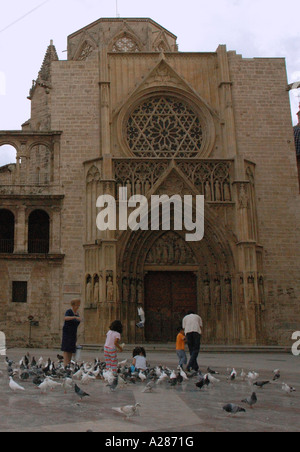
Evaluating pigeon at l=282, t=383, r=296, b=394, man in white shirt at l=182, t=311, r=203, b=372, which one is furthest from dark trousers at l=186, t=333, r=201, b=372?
pigeon at l=282, t=383, r=296, b=394

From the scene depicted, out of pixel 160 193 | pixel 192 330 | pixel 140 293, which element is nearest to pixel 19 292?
pixel 140 293

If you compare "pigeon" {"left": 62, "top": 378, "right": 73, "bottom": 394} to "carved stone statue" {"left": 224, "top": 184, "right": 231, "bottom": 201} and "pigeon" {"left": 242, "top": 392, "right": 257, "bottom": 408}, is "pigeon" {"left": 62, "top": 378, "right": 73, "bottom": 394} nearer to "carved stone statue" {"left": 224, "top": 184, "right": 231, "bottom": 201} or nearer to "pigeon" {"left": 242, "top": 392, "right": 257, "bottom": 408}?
"pigeon" {"left": 242, "top": 392, "right": 257, "bottom": 408}

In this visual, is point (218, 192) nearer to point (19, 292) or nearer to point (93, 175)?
point (93, 175)

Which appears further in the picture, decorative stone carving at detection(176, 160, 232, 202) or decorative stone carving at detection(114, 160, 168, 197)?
decorative stone carving at detection(176, 160, 232, 202)

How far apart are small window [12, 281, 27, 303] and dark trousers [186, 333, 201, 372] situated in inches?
491

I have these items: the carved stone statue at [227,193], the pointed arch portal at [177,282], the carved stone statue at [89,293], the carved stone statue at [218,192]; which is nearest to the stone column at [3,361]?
the carved stone statue at [89,293]

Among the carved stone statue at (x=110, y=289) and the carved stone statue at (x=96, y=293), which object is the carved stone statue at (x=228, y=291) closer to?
the carved stone statue at (x=110, y=289)

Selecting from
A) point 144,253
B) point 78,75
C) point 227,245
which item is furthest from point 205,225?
point 78,75

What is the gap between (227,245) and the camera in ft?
70.3

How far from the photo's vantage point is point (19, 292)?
2167cm

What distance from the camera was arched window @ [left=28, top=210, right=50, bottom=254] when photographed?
23500 mm

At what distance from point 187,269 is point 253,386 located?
45.0ft

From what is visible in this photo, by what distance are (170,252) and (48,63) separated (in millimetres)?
17496

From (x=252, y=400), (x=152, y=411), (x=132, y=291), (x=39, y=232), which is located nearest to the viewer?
(x=152, y=411)
